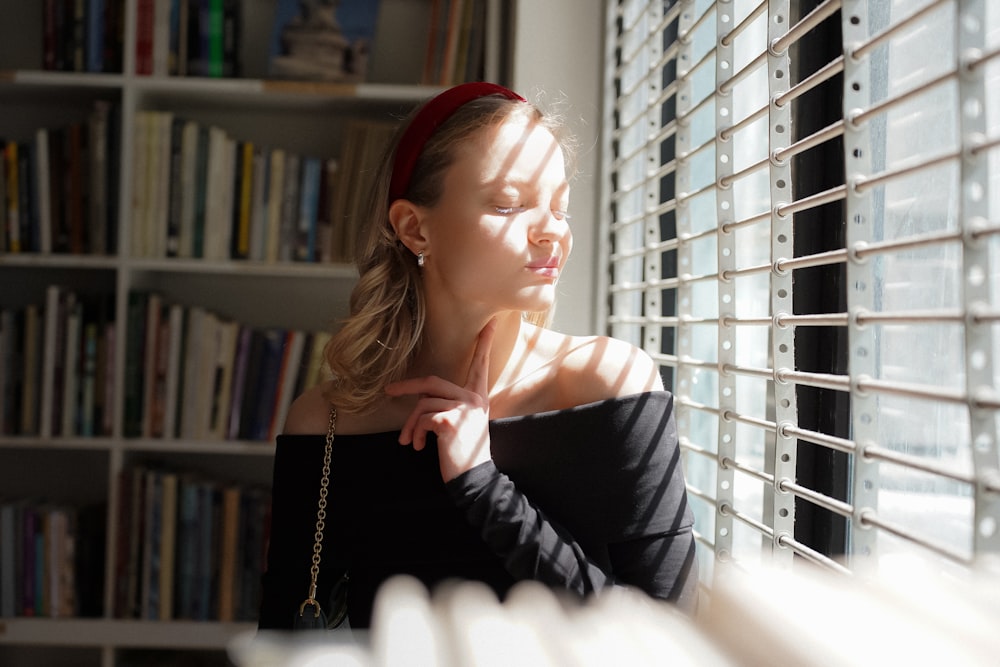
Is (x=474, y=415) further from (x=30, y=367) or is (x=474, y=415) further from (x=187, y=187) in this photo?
(x=30, y=367)

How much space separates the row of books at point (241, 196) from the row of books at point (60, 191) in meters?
0.09

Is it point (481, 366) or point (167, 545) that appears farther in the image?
point (167, 545)

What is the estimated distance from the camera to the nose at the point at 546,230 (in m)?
1.20

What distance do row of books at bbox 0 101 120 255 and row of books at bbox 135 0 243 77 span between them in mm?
187

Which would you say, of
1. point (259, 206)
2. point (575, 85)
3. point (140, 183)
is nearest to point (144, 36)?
point (140, 183)

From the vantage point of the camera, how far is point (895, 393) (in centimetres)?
74

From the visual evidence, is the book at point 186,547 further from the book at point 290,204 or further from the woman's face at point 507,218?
the woman's face at point 507,218

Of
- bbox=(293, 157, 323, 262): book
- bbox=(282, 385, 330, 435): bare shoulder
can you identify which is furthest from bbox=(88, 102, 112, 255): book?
bbox=(282, 385, 330, 435): bare shoulder

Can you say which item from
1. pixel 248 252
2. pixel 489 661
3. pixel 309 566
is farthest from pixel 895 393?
pixel 248 252

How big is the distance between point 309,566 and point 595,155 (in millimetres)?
1089

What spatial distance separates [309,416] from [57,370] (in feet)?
4.10

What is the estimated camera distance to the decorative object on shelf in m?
2.38

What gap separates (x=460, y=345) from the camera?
54.0 inches

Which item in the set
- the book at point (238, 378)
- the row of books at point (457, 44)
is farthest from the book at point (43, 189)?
the row of books at point (457, 44)
